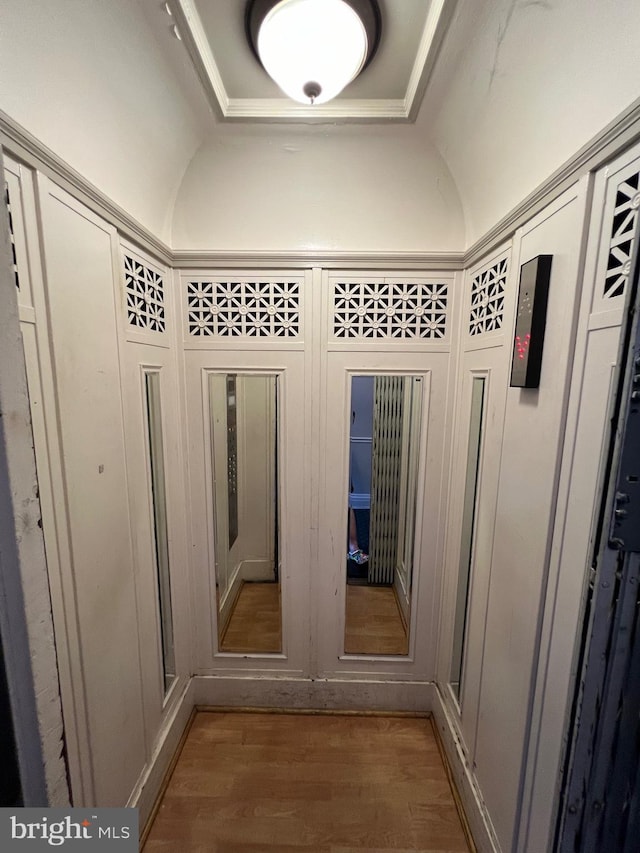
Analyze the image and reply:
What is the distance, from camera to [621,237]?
73 centimetres

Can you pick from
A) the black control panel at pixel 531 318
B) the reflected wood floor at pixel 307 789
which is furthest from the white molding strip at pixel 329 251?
the reflected wood floor at pixel 307 789

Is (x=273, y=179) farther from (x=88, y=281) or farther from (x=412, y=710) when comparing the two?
(x=412, y=710)

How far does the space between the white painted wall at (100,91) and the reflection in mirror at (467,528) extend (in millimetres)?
1444

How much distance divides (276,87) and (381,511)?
1.75 meters

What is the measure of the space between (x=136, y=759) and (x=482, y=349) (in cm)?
195

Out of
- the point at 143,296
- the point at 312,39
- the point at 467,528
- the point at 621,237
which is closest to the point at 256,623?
the point at 467,528

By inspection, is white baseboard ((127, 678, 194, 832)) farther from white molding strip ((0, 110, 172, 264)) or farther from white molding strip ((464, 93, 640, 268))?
white molding strip ((464, 93, 640, 268))

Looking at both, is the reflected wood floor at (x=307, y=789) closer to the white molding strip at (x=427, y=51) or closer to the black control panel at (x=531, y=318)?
the black control panel at (x=531, y=318)

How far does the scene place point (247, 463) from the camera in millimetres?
1770

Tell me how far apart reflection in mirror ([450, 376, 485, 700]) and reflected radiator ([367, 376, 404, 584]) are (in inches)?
12.9

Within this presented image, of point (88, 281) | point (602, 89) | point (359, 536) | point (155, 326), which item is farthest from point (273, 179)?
point (359, 536)

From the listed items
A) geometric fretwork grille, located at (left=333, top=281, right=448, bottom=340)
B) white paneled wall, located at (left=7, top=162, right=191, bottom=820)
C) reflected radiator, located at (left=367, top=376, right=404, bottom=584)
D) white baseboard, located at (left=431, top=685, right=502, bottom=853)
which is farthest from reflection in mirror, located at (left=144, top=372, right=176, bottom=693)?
white baseboard, located at (left=431, top=685, right=502, bottom=853)

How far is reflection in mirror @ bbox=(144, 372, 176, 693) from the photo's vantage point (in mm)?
1383

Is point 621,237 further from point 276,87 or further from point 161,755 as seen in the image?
point 161,755
